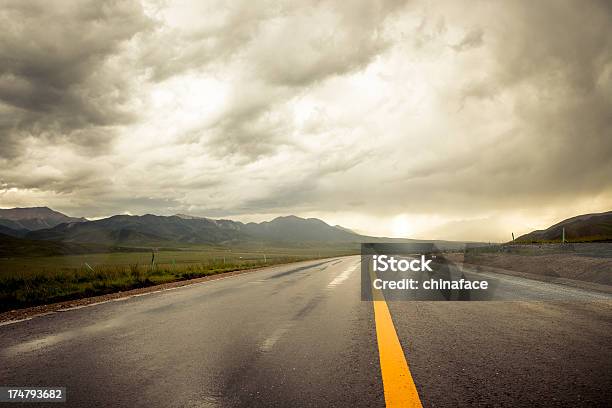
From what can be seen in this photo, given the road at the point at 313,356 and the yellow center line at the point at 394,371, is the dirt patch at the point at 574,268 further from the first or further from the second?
the yellow center line at the point at 394,371

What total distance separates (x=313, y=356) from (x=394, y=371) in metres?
0.88

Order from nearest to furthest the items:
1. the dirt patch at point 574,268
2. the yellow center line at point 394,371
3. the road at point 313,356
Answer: the yellow center line at point 394,371, the road at point 313,356, the dirt patch at point 574,268

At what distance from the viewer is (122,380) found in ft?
10.2

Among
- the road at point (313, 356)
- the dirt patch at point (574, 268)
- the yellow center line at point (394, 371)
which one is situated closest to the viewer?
the yellow center line at point (394, 371)

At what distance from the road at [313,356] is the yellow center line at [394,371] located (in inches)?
2.1

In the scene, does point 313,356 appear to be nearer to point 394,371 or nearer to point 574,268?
point 394,371

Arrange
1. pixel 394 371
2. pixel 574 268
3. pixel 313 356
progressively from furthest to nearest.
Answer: pixel 574 268 < pixel 313 356 < pixel 394 371

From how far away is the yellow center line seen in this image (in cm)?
246

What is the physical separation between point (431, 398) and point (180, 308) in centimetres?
578

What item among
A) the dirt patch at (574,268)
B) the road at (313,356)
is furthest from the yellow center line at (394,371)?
the dirt patch at (574,268)

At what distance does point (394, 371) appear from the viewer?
3008 mm

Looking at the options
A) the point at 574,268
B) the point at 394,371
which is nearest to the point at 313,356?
the point at 394,371

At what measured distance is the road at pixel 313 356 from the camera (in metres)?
2.63

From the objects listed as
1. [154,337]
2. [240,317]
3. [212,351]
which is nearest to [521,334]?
[212,351]
